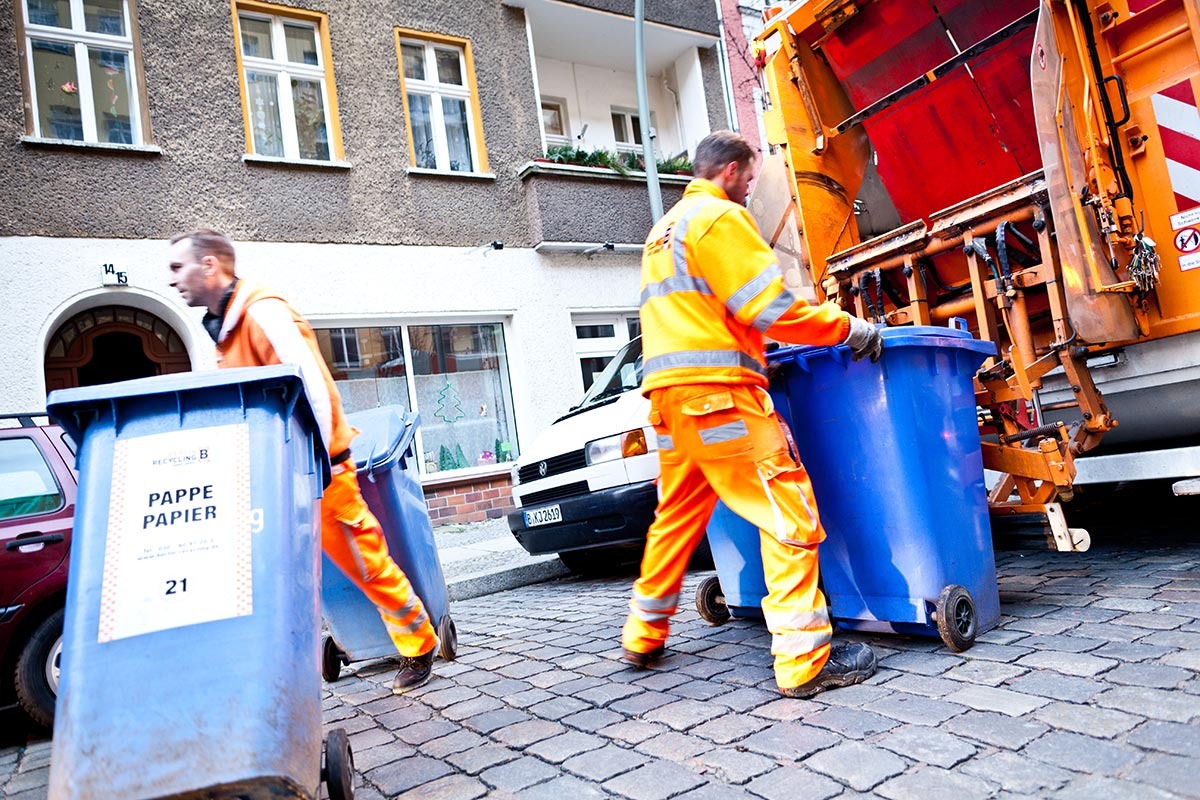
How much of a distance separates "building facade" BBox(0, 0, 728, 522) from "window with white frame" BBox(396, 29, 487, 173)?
0.03 m

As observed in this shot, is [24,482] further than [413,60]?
No

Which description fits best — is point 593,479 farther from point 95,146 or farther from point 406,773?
point 95,146

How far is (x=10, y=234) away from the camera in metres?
7.59

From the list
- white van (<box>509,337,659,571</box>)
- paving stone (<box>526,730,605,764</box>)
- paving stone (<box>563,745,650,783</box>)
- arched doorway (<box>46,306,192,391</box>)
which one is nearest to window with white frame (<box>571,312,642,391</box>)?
arched doorway (<box>46,306,192,391</box>)

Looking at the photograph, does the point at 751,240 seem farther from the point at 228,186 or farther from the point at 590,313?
the point at 590,313

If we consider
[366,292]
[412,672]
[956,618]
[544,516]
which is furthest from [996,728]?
[366,292]

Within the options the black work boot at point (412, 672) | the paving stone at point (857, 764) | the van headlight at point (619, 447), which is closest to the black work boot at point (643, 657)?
the black work boot at point (412, 672)

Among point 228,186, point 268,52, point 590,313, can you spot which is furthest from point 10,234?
point 590,313

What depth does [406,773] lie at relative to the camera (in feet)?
8.52

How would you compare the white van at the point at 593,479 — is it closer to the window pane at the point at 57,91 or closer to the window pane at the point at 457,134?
the window pane at the point at 457,134

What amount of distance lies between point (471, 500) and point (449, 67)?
519 centimetres

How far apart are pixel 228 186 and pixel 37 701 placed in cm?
607

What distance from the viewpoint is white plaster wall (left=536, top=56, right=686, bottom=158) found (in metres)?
12.3

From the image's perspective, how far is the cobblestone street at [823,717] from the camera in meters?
2.13
